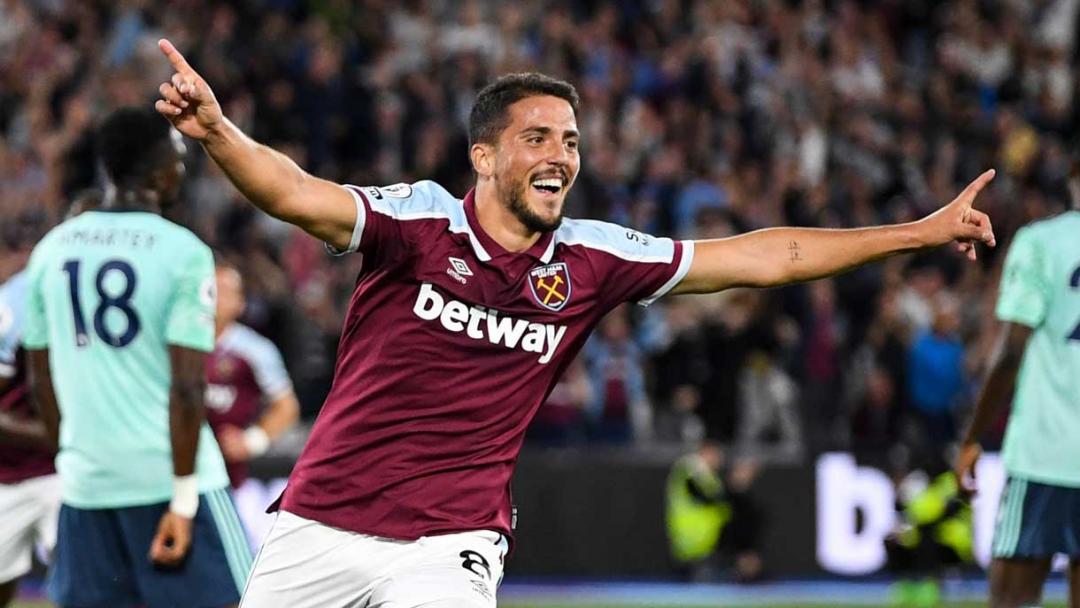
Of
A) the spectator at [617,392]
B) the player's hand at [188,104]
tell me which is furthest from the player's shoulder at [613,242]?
the spectator at [617,392]

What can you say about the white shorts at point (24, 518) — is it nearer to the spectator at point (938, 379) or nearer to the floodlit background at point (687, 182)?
the floodlit background at point (687, 182)

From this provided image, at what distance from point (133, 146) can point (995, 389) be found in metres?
3.37

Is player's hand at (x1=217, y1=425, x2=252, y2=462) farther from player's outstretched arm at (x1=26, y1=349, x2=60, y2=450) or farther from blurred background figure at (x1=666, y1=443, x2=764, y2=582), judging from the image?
blurred background figure at (x1=666, y1=443, x2=764, y2=582)

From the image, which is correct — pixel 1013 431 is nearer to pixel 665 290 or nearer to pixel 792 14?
pixel 665 290

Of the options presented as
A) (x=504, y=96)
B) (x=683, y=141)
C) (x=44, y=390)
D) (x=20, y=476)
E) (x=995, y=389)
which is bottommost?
(x=20, y=476)

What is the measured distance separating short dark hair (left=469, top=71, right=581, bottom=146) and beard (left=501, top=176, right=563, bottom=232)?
0.66 feet

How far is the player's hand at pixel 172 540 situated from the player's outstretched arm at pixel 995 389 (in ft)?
9.74

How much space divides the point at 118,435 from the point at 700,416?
8527 mm

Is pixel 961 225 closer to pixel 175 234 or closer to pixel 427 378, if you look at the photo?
pixel 427 378

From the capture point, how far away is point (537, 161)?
5289 mm

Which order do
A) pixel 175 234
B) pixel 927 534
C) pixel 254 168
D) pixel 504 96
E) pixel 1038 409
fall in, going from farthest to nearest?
1. pixel 927 534
2. pixel 1038 409
3. pixel 175 234
4. pixel 504 96
5. pixel 254 168

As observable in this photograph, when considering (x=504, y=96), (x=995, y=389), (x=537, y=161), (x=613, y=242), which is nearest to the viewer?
(x=537, y=161)

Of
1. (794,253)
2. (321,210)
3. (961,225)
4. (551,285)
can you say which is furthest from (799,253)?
(321,210)

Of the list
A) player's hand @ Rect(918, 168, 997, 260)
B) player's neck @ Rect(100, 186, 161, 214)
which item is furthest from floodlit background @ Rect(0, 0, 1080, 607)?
player's hand @ Rect(918, 168, 997, 260)
